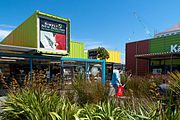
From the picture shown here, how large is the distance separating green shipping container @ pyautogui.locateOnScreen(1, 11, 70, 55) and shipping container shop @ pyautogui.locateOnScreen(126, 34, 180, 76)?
25.6 ft

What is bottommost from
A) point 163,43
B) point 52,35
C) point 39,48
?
point 39,48

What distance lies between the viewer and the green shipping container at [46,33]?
8.87 metres

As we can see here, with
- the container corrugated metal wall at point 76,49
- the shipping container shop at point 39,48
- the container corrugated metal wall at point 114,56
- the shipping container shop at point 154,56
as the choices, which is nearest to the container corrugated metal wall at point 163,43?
the shipping container shop at point 154,56

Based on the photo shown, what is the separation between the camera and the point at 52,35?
372 inches

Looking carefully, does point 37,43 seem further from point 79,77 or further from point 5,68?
point 79,77

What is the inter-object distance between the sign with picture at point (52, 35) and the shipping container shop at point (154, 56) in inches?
308

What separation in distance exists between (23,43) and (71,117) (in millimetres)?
9573

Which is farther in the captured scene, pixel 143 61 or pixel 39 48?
pixel 143 61

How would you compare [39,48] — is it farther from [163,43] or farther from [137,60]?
[163,43]

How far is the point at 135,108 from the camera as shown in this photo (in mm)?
2848

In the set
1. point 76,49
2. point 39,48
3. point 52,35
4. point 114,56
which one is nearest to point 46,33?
point 52,35

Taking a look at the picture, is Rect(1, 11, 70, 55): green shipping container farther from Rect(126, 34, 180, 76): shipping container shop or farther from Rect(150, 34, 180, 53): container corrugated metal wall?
Rect(150, 34, 180, 53): container corrugated metal wall

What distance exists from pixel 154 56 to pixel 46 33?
10374 millimetres

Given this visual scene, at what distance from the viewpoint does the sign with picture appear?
29.6 ft
